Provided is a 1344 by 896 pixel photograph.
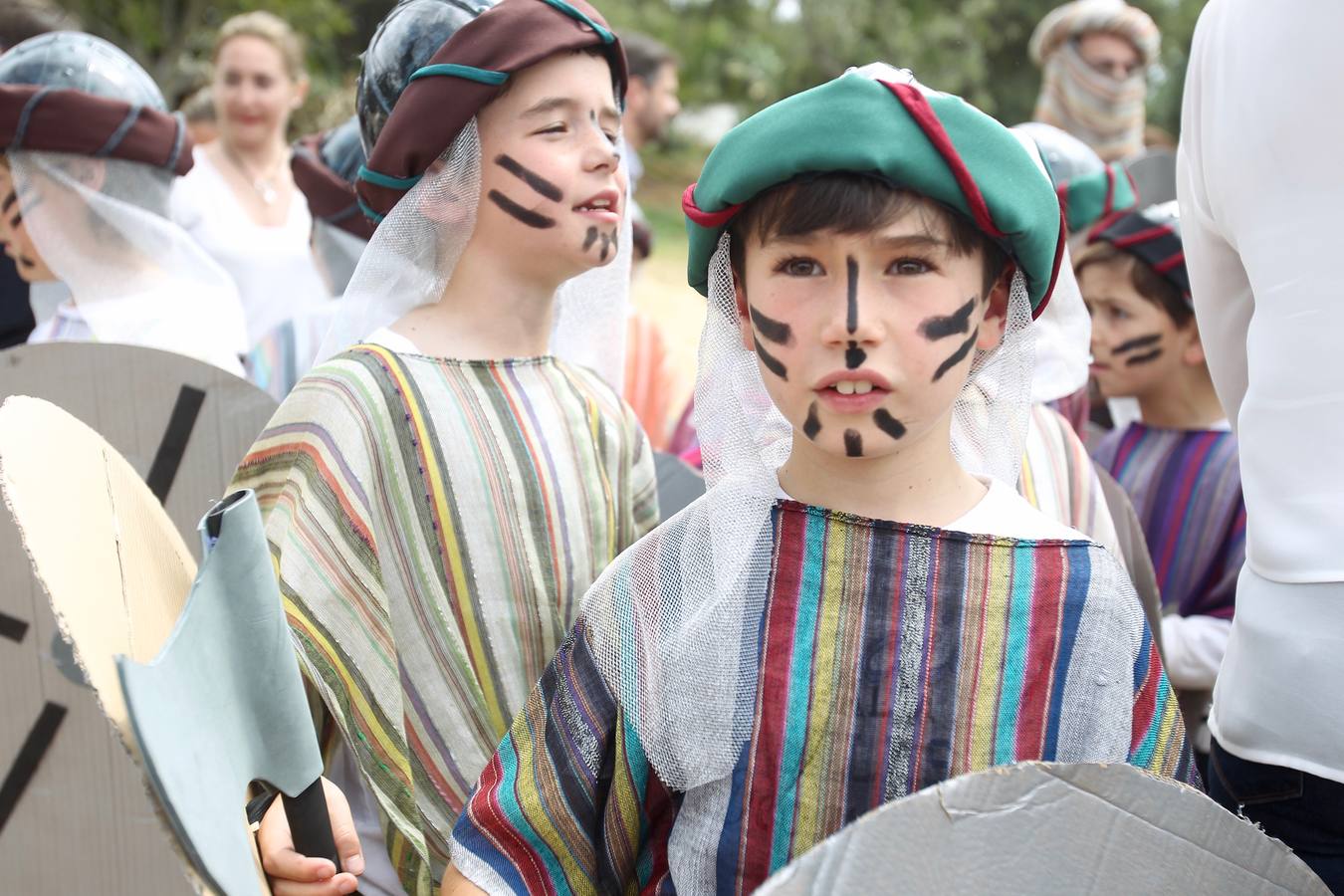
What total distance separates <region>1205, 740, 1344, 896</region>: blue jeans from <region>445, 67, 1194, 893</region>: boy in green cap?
0.21 metres

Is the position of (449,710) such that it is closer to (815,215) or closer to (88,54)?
(815,215)

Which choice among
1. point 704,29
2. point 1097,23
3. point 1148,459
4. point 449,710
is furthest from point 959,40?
point 449,710

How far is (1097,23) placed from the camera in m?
5.57

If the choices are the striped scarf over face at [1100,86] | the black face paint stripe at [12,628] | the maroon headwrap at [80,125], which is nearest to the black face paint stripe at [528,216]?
the black face paint stripe at [12,628]

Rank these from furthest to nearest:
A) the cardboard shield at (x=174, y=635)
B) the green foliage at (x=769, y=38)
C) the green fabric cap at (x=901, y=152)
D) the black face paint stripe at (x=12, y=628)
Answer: the green foliage at (x=769, y=38) → the black face paint stripe at (x=12, y=628) → the green fabric cap at (x=901, y=152) → the cardboard shield at (x=174, y=635)

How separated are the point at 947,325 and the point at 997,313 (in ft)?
0.55

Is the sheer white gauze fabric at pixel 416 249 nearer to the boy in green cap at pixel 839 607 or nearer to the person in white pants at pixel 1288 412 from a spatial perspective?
the boy in green cap at pixel 839 607

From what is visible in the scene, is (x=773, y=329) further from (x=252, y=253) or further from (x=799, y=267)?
(x=252, y=253)

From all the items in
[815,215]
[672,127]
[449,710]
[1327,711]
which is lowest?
[449,710]

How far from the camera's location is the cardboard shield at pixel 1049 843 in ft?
3.93

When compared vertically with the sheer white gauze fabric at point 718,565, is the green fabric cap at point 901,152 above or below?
above

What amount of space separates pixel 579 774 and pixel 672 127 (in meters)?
20.1

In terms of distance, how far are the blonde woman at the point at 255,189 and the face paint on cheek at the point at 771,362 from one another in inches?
133

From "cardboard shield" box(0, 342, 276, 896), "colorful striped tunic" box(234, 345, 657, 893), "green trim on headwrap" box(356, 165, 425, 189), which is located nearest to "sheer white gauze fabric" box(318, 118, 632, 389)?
"green trim on headwrap" box(356, 165, 425, 189)
